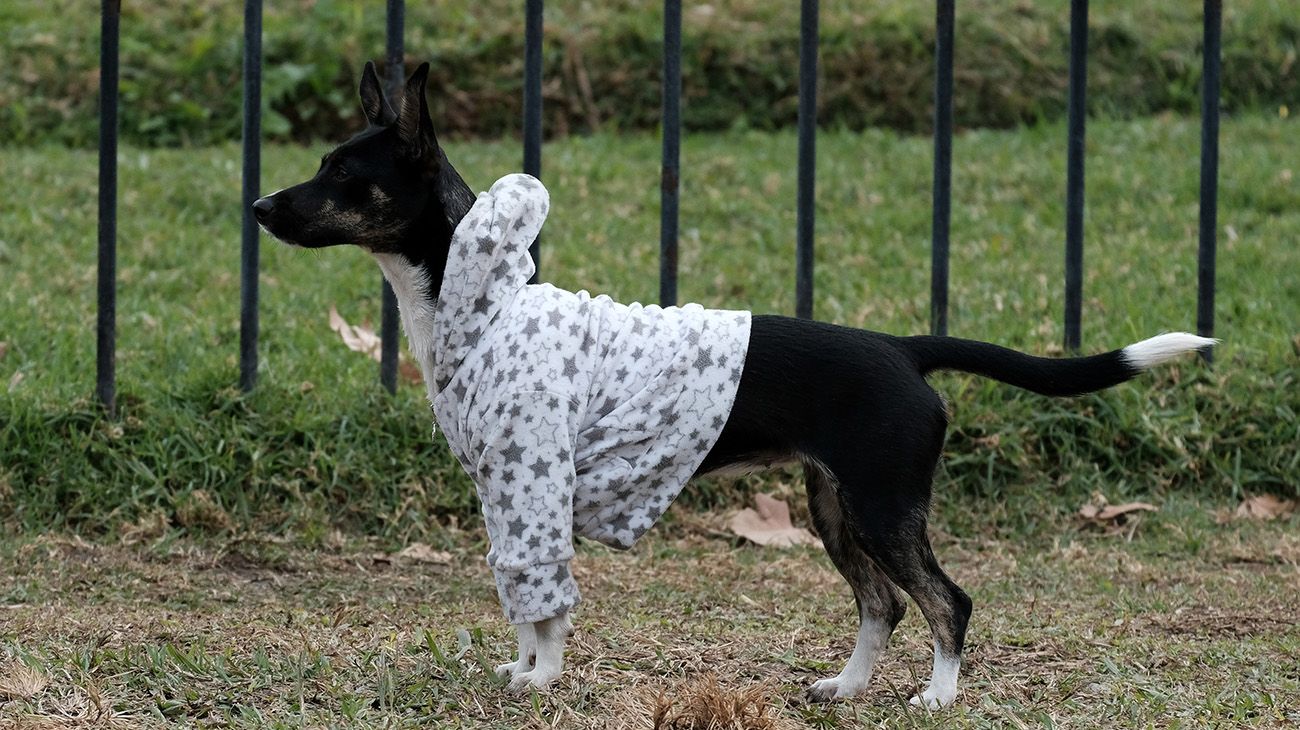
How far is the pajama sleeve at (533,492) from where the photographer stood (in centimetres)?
336

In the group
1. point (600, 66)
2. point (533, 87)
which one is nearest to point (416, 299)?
point (533, 87)

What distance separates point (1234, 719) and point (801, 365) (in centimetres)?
115

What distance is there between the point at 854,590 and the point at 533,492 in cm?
81

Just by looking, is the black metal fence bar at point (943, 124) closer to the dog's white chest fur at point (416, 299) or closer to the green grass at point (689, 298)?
the green grass at point (689, 298)

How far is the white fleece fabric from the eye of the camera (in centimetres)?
337

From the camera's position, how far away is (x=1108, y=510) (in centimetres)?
483

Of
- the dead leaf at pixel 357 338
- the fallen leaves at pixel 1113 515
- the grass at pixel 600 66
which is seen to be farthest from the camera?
the grass at pixel 600 66

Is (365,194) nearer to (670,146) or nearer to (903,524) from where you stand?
(903,524)

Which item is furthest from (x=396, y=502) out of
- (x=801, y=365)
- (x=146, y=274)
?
(x=146, y=274)

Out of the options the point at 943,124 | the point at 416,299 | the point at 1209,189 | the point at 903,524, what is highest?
the point at 943,124

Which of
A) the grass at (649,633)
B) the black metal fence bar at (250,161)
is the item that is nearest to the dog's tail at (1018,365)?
the grass at (649,633)

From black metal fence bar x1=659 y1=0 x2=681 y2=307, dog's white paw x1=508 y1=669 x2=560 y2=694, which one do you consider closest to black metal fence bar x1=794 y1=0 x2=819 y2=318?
black metal fence bar x1=659 y1=0 x2=681 y2=307

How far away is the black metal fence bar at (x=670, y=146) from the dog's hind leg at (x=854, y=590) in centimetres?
131

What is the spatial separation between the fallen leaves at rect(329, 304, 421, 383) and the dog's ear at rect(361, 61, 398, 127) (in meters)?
1.70
